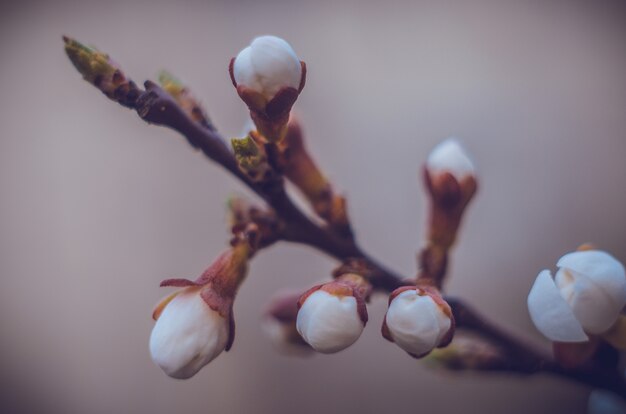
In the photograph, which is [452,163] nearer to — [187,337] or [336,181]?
[187,337]

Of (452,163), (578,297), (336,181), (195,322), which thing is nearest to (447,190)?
(452,163)

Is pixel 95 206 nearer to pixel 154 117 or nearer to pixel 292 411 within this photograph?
pixel 292 411

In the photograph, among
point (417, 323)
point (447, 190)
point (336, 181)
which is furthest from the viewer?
point (336, 181)

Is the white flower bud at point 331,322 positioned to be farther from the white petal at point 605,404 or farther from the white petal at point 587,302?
the white petal at point 605,404

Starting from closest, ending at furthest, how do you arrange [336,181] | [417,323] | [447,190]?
1. [417,323]
2. [447,190]
3. [336,181]

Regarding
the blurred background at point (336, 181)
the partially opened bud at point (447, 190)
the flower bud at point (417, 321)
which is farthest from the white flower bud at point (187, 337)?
the blurred background at point (336, 181)

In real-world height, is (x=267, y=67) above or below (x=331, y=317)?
above
